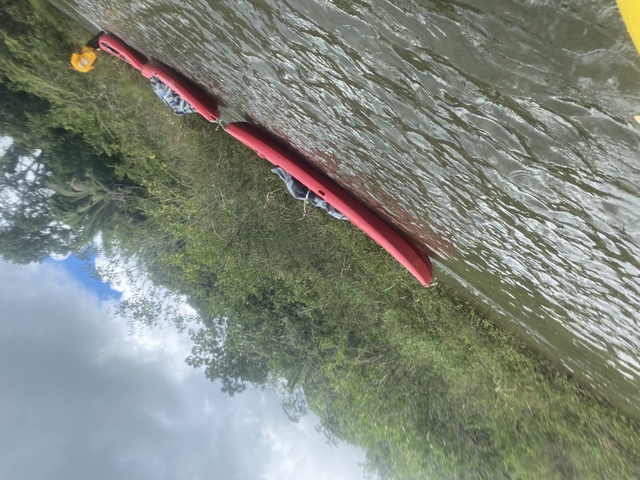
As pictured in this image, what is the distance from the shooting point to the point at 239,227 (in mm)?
2699

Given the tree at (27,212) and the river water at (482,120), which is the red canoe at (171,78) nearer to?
the river water at (482,120)

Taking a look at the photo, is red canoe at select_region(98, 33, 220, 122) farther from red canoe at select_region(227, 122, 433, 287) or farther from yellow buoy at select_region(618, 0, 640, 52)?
yellow buoy at select_region(618, 0, 640, 52)

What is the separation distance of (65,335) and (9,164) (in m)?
1.37

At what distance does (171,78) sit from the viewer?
2.28 m

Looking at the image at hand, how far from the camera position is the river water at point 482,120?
2.77 ft

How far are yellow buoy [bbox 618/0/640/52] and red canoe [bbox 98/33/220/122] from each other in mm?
1970

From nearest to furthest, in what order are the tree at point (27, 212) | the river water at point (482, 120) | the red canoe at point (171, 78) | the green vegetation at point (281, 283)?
the river water at point (482, 120) → the red canoe at point (171, 78) → the green vegetation at point (281, 283) → the tree at point (27, 212)

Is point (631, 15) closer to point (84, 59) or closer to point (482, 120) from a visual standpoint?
point (482, 120)

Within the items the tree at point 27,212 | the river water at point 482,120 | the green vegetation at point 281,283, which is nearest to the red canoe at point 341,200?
the river water at point 482,120

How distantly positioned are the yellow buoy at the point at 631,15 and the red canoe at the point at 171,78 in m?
1.97

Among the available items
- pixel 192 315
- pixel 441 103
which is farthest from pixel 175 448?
pixel 441 103

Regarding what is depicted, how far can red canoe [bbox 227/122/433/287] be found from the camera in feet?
6.78

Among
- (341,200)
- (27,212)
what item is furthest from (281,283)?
(27,212)

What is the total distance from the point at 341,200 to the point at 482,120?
3.54ft
